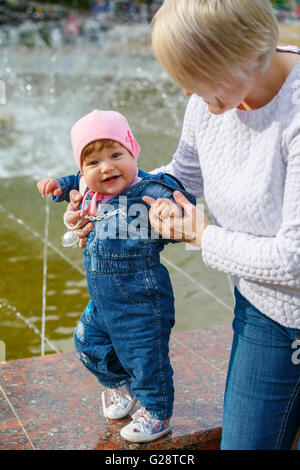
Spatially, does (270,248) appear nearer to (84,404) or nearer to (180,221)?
(180,221)

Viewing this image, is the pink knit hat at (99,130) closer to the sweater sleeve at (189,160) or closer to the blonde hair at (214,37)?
the sweater sleeve at (189,160)

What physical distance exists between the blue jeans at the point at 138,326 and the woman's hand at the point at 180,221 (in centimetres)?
28

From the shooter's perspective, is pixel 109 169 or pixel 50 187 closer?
pixel 109 169

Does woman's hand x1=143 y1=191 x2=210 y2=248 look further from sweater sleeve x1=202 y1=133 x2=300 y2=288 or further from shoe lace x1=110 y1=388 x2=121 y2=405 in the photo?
shoe lace x1=110 y1=388 x2=121 y2=405

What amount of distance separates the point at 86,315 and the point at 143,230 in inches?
19.0

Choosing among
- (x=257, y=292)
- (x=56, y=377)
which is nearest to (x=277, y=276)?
(x=257, y=292)

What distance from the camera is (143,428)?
2.60 metres

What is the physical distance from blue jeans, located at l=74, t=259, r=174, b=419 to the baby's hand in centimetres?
37

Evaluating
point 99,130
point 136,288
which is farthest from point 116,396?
point 99,130

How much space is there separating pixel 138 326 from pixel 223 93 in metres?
0.97

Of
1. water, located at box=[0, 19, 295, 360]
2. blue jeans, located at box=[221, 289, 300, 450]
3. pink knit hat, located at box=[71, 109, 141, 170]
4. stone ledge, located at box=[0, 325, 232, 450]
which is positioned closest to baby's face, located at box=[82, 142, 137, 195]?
pink knit hat, located at box=[71, 109, 141, 170]

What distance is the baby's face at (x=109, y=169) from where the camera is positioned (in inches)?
93.0

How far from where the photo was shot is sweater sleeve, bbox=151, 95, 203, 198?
2.25 m

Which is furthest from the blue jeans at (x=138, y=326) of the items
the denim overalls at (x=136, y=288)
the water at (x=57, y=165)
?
the water at (x=57, y=165)
